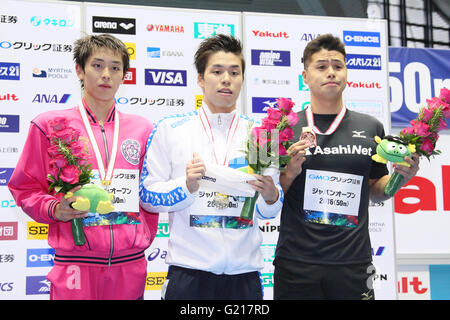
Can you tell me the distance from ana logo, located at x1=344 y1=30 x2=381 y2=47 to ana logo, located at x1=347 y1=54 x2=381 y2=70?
0.11 metres

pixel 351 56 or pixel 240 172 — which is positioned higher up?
pixel 351 56

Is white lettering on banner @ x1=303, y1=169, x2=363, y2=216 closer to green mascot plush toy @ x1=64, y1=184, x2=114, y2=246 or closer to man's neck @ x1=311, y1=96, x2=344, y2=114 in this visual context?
man's neck @ x1=311, y1=96, x2=344, y2=114

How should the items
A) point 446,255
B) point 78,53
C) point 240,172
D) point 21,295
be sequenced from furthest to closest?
1. point 446,255
2. point 21,295
3. point 78,53
4. point 240,172

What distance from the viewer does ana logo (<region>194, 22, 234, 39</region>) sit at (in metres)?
4.63

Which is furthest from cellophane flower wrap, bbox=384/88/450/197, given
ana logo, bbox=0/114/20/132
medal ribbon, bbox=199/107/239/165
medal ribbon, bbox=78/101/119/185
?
ana logo, bbox=0/114/20/132

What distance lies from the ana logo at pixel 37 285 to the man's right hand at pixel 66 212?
208 centimetres

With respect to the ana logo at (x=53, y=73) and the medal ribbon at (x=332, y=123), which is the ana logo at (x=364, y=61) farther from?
the ana logo at (x=53, y=73)

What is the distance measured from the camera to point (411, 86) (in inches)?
223

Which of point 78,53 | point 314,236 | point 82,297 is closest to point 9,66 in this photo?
point 78,53

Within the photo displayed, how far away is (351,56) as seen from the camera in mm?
4910

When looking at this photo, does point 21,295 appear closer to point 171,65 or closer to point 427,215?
point 171,65

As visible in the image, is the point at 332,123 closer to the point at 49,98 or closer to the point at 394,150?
the point at 394,150

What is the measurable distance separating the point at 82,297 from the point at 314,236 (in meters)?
1.21

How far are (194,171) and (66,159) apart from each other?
0.59 m
